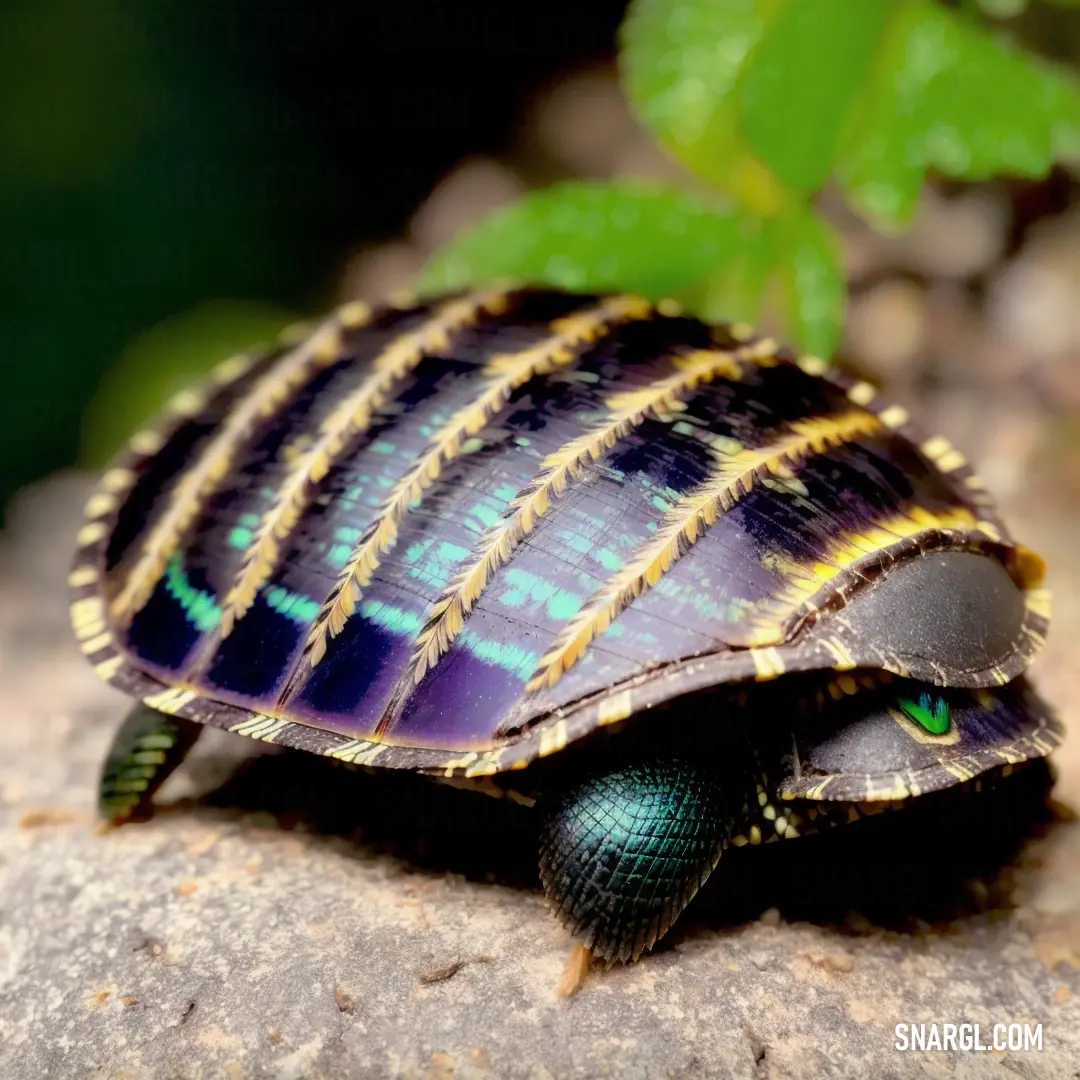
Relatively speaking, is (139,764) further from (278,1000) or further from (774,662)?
(774,662)

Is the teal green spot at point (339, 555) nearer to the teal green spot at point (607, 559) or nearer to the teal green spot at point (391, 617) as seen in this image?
the teal green spot at point (391, 617)

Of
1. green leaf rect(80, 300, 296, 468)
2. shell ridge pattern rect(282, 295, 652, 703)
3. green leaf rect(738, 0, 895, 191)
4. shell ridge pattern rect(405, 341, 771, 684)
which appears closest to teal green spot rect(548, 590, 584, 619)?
shell ridge pattern rect(405, 341, 771, 684)

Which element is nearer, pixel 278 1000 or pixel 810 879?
pixel 278 1000

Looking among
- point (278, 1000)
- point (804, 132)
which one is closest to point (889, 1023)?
point (278, 1000)

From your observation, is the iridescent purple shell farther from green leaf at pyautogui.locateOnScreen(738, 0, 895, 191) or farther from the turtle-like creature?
green leaf at pyautogui.locateOnScreen(738, 0, 895, 191)

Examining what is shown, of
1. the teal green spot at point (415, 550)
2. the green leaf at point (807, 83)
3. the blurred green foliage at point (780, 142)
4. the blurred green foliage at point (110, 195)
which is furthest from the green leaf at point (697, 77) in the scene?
the blurred green foliage at point (110, 195)

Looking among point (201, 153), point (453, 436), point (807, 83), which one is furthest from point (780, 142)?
point (201, 153)
